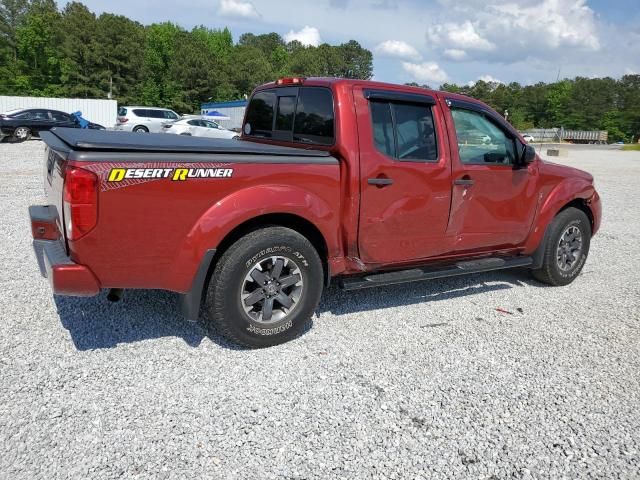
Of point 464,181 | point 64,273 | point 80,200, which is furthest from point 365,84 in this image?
point 64,273

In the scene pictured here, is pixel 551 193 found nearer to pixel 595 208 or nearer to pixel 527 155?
pixel 527 155

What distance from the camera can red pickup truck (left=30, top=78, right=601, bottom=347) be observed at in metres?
3.14

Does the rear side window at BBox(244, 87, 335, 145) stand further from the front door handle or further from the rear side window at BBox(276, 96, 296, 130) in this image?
the front door handle

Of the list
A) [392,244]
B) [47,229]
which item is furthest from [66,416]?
[392,244]

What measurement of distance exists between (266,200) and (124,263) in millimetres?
999

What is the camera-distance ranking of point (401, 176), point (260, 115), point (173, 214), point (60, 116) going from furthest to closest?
point (60, 116), point (260, 115), point (401, 176), point (173, 214)

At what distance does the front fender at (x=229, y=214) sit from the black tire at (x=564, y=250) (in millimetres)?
3022

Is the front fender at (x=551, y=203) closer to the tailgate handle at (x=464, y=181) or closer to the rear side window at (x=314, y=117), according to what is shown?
the tailgate handle at (x=464, y=181)

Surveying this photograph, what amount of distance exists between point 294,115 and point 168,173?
172 cm

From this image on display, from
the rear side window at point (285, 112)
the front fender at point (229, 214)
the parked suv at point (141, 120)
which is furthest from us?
the parked suv at point (141, 120)

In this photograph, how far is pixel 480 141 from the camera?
4770 millimetres

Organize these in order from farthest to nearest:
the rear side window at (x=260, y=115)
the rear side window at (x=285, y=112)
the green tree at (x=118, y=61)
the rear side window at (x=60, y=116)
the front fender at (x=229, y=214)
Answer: the green tree at (x=118, y=61) < the rear side window at (x=60, y=116) < the rear side window at (x=260, y=115) < the rear side window at (x=285, y=112) < the front fender at (x=229, y=214)

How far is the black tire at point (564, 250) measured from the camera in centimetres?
541

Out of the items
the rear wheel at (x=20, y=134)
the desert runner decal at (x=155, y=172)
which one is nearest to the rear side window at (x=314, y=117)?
the desert runner decal at (x=155, y=172)
